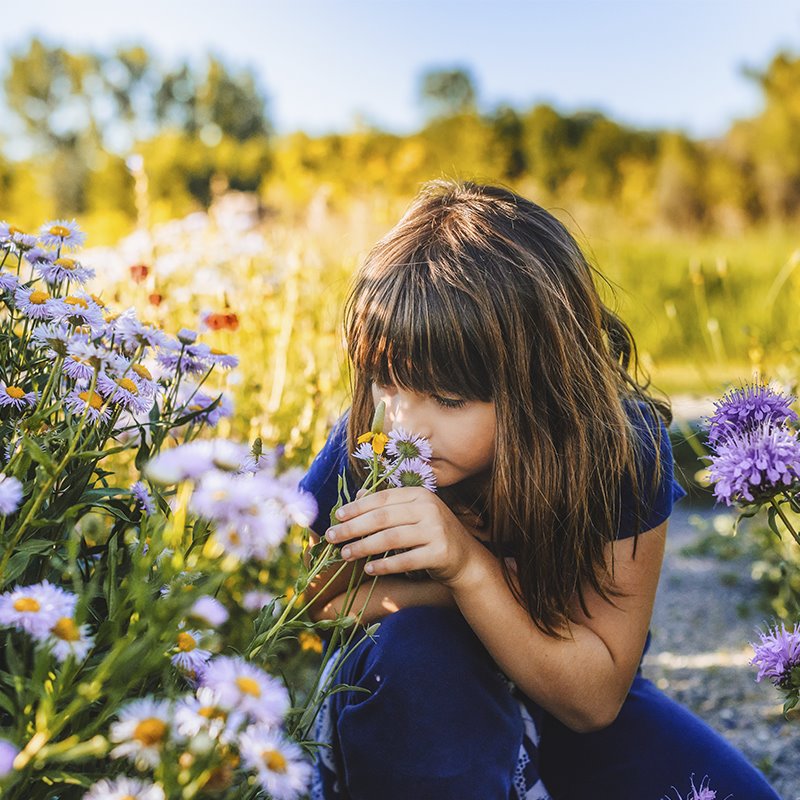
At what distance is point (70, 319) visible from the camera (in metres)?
1.03

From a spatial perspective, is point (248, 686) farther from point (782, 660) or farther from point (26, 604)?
point (782, 660)

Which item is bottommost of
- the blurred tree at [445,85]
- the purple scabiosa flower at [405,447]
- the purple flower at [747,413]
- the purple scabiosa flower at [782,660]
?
the purple scabiosa flower at [782,660]

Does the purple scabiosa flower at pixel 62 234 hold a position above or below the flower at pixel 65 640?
above

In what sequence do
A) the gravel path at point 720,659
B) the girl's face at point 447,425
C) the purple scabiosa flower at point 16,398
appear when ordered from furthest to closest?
the gravel path at point 720,659, the girl's face at point 447,425, the purple scabiosa flower at point 16,398

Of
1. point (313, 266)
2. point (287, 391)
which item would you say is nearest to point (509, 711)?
point (287, 391)

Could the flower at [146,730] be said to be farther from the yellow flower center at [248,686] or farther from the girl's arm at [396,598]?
the girl's arm at [396,598]

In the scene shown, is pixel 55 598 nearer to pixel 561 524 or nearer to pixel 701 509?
pixel 561 524

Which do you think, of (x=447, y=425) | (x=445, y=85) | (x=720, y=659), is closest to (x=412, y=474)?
(x=447, y=425)

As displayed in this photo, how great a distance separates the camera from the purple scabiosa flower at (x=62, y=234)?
4.01 feet

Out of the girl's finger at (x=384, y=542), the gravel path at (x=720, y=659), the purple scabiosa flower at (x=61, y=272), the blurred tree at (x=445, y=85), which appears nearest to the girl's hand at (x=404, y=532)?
the girl's finger at (x=384, y=542)

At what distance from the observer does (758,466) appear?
2.91 feet

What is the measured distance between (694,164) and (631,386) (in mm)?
18667

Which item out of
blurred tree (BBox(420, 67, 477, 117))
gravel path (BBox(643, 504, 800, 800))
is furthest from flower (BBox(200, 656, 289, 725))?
blurred tree (BBox(420, 67, 477, 117))

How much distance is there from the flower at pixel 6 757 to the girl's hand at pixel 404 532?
42cm
